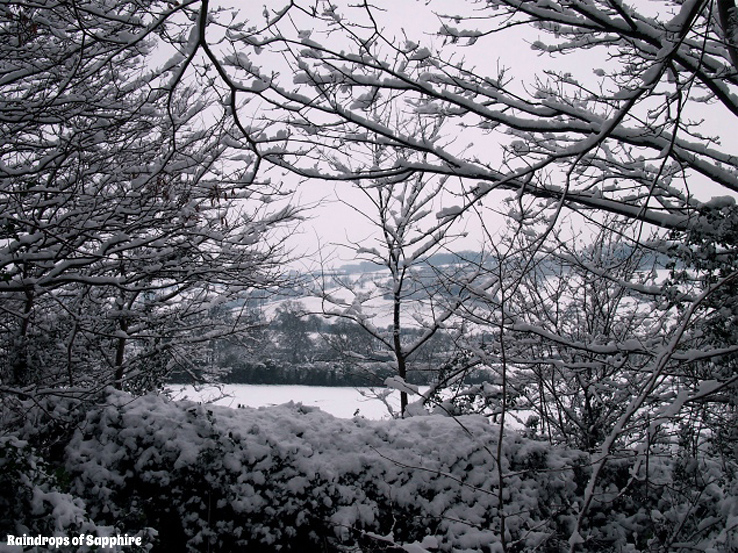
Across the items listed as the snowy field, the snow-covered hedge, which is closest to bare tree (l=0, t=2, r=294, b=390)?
the snow-covered hedge

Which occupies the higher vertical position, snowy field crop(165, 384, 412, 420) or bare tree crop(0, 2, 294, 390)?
bare tree crop(0, 2, 294, 390)

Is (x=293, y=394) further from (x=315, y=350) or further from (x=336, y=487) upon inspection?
(x=336, y=487)

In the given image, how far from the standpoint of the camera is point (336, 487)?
3.74 meters

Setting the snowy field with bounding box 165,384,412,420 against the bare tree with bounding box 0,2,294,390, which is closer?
the bare tree with bounding box 0,2,294,390

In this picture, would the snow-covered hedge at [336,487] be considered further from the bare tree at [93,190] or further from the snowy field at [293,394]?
the snowy field at [293,394]

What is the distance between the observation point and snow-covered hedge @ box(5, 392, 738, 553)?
3449 millimetres

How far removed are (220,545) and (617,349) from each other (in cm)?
351

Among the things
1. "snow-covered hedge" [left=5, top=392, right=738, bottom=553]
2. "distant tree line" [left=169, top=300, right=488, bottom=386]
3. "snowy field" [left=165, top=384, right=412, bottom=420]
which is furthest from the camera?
"snowy field" [left=165, top=384, right=412, bottom=420]

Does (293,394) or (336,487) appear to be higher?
(336,487)

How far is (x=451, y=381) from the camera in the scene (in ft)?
24.1

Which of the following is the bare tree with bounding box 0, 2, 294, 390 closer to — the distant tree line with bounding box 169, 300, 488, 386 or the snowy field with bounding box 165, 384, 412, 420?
the distant tree line with bounding box 169, 300, 488, 386

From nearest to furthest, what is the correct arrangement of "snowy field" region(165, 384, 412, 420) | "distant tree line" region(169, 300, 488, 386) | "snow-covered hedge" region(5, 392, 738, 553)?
1. "snow-covered hedge" region(5, 392, 738, 553)
2. "distant tree line" region(169, 300, 488, 386)
3. "snowy field" region(165, 384, 412, 420)

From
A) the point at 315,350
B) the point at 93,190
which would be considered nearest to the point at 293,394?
the point at 315,350

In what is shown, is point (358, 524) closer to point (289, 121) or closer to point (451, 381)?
point (289, 121)
